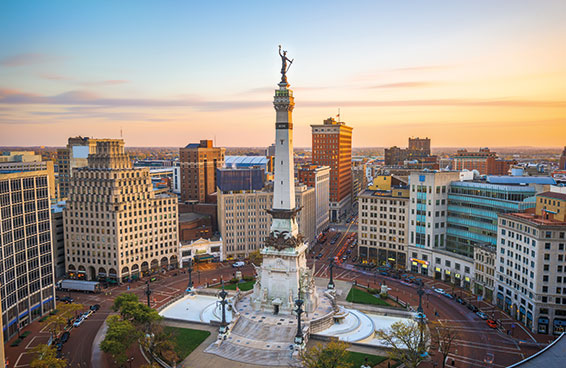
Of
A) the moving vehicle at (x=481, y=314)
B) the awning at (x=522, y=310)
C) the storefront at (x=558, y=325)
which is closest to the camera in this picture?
the storefront at (x=558, y=325)

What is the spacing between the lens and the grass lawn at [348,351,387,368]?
6969 centimetres

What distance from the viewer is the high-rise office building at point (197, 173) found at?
180250 mm

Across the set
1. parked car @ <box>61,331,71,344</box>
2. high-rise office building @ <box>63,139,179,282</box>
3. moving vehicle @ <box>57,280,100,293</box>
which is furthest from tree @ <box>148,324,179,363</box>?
high-rise office building @ <box>63,139,179,282</box>

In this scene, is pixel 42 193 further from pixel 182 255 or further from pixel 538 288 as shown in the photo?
pixel 538 288

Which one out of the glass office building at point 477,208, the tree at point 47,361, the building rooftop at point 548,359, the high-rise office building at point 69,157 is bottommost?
the tree at point 47,361

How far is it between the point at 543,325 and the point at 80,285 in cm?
10299

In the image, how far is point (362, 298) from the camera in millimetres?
101062

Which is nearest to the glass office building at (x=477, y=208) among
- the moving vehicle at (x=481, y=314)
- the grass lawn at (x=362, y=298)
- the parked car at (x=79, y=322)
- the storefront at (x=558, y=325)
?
the moving vehicle at (x=481, y=314)

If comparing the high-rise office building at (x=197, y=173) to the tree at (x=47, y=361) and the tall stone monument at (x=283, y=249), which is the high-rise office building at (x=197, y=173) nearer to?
the tall stone monument at (x=283, y=249)

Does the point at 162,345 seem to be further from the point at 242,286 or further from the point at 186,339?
the point at 242,286

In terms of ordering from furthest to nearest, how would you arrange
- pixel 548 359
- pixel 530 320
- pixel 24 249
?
pixel 24 249
pixel 530 320
pixel 548 359

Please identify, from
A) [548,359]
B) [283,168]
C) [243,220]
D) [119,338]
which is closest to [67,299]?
[119,338]

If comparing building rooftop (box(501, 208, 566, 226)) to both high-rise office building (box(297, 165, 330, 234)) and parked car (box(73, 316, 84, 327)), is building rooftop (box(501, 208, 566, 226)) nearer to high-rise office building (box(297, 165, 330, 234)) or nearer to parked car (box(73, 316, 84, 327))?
high-rise office building (box(297, 165, 330, 234))

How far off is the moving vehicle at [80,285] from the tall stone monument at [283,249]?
42.7 metres
